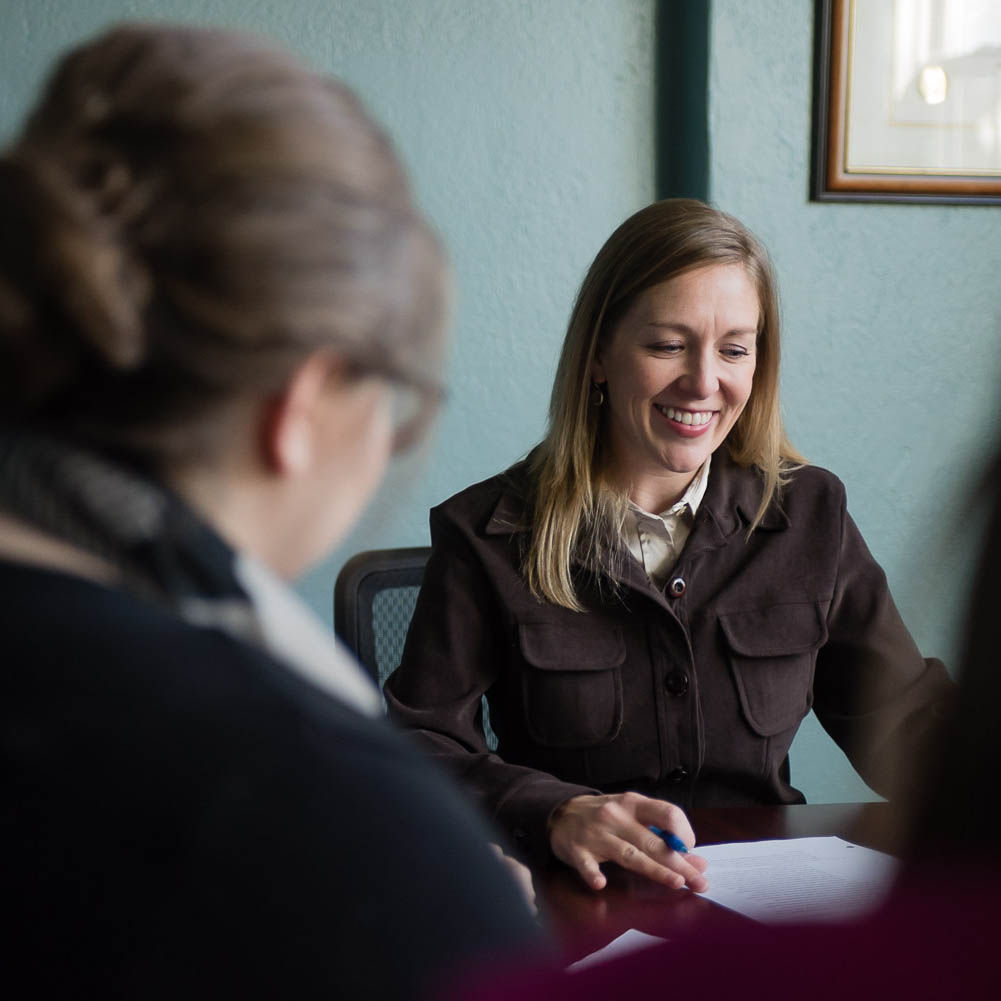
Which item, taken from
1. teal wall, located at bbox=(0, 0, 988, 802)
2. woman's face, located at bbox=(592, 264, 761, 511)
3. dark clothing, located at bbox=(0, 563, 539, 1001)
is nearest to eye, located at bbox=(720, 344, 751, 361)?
woman's face, located at bbox=(592, 264, 761, 511)

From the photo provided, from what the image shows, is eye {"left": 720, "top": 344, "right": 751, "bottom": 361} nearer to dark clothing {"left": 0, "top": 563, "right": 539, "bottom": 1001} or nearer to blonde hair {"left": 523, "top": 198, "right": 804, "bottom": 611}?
blonde hair {"left": 523, "top": 198, "right": 804, "bottom": 611}

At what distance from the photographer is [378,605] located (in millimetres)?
1792

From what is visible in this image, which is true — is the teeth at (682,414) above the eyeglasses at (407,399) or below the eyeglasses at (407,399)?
below

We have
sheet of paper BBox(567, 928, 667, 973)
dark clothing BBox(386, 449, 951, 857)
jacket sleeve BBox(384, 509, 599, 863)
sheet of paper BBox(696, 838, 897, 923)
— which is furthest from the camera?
dark clothing BBox(386, 449, 951, 857)

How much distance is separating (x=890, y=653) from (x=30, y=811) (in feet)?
4.91

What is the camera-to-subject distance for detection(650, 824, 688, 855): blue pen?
125 cm

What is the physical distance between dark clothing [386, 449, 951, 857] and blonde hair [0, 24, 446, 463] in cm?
107

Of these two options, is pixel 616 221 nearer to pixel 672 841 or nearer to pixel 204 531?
pixel 672 841

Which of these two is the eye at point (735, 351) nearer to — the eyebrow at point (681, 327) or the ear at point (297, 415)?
the eyebrow at point (681, 327)

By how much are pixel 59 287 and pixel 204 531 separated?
0.41 feet

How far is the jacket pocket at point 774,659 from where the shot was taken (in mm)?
1690

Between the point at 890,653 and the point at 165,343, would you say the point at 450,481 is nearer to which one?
the point at 890,653

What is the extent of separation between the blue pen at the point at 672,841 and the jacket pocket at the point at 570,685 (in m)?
0.37

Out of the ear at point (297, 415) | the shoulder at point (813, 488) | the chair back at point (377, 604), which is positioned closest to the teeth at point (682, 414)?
the shoulder at point (813, 488)
